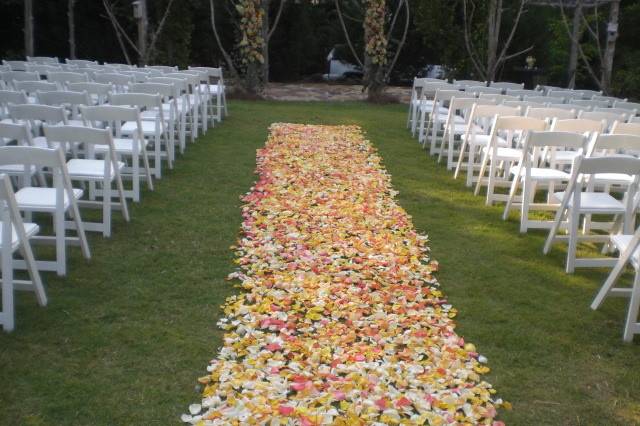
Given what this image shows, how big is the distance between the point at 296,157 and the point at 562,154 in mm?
3236

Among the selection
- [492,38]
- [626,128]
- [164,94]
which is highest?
[492,38]

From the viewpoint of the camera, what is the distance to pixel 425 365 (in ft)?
11.9

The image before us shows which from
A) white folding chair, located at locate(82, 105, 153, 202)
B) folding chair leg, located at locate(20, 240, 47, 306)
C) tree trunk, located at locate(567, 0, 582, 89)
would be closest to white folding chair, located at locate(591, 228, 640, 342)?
folding chair leg, located at locate(20, 240, 47, 306)

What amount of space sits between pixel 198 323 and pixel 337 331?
813 millimetres

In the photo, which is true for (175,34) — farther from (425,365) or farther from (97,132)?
(425,365)

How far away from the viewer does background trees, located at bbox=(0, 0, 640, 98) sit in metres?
16.9

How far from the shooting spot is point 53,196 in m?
4.63

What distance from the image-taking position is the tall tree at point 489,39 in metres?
14.3

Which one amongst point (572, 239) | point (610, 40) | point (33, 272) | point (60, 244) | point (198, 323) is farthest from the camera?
point (610, 40)

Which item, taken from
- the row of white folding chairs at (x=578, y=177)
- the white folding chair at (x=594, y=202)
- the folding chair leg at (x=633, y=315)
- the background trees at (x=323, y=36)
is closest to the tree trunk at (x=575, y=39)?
the background trees at (x=323, y=36)

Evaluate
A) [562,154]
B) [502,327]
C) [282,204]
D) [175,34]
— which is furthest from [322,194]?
[175,34]

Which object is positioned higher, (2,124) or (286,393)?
(2,124)

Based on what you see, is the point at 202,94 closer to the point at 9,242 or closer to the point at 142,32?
the point at 142,32

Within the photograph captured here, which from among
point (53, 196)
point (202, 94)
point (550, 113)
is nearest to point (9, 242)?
point (53, 196)
